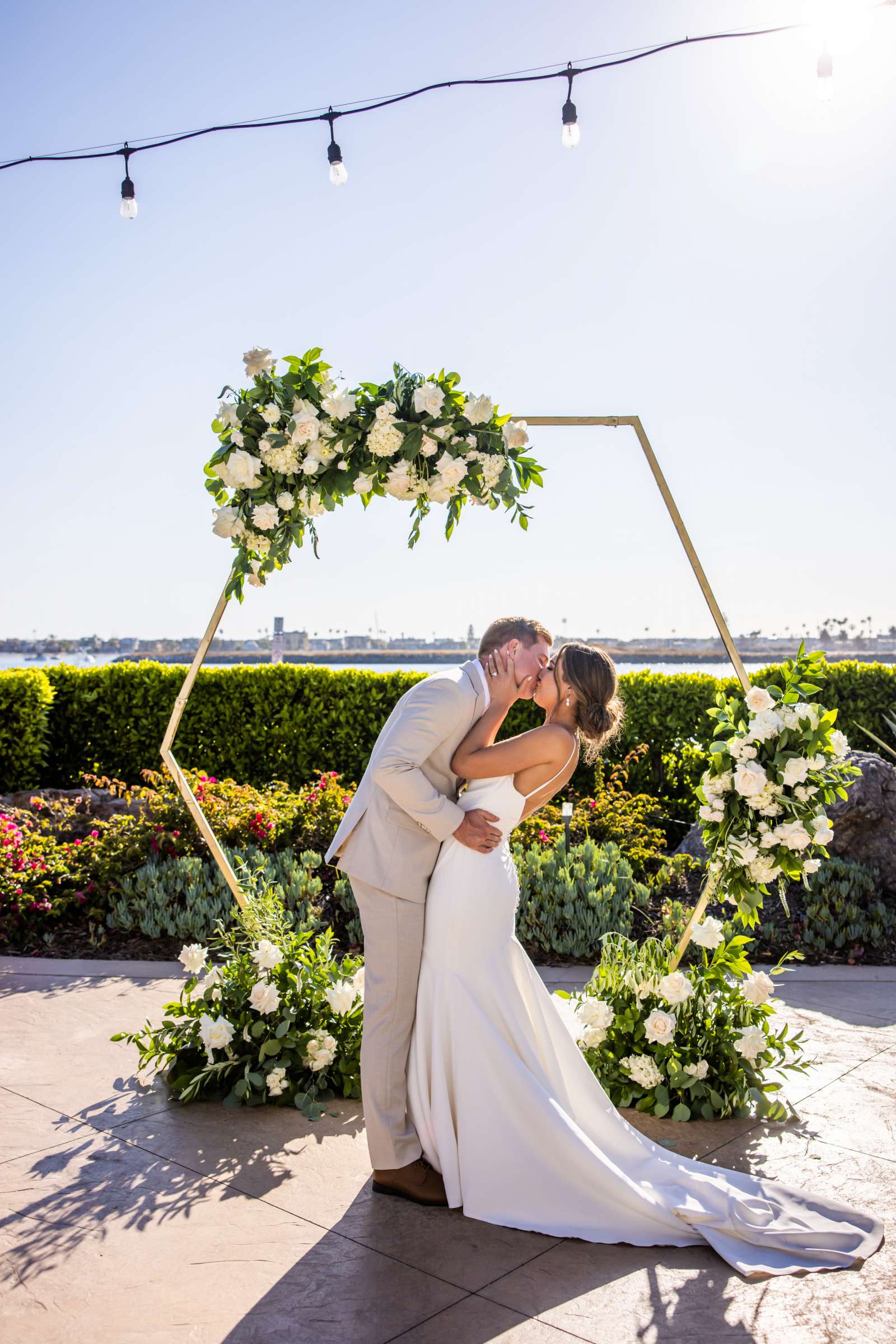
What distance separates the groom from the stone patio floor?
0.21 metres

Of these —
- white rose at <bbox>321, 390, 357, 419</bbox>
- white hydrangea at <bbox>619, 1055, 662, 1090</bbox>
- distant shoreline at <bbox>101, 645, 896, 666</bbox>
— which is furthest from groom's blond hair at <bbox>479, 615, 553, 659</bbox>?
distant shoreline at <bbox>101, 645, 896, 666</bbox>

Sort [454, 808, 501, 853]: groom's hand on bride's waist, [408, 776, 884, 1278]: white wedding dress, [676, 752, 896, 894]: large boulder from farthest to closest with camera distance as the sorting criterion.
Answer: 1. [676, 752, 896, 894]: large boulder
2. [454, 808, 501, 853]: groom's hand on bride's waist
3. [408, 776, 884, 1278]: white wedding dress

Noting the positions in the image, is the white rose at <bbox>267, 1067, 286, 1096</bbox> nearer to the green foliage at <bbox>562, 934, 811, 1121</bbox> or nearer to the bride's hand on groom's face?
the green foliage at <bbox>562, 934, 811, 1121</bbox>

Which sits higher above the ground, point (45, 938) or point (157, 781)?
point (157, 781)

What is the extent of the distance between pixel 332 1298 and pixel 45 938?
3.91 metres

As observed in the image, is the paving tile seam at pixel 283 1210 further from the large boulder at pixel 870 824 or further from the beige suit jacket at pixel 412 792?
the large boulder at pixel 870 824

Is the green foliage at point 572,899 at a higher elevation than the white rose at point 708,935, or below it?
below

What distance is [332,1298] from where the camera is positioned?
8.31 feet

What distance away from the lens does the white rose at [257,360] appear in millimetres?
3621

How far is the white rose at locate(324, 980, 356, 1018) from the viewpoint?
385 centimetres

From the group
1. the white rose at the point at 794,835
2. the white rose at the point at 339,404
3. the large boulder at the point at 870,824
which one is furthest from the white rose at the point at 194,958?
the large boulder at the point at 870,824

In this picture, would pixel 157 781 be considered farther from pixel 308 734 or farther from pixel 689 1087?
pixel 689 1087

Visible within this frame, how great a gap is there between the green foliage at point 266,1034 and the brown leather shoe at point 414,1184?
0.61 metres

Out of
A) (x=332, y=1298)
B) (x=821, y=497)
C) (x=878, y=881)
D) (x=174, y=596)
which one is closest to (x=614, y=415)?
(x=332, y=1298)
